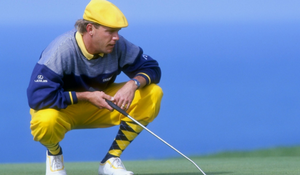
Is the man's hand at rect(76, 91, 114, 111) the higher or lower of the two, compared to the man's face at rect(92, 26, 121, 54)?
lower

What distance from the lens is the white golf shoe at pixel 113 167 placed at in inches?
99.2

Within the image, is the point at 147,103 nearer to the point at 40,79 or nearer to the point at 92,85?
the point at 92,85

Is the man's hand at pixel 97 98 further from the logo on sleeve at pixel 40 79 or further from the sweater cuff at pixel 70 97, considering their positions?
the logo on sleeve at pixel 40 79

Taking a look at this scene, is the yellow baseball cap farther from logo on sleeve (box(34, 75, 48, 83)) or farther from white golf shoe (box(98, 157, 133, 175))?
white golf shoe (box(98, 157, 133, 175))

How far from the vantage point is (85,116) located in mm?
2678

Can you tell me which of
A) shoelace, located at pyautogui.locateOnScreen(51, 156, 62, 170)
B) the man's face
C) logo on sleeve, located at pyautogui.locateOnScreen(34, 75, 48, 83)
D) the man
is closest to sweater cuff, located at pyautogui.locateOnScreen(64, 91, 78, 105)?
the man

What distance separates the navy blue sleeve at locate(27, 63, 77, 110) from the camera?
2326 millimetres

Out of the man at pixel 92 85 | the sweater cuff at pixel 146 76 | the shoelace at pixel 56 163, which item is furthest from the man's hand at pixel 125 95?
the shoelace at pixel 56 163

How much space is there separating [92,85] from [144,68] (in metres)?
0.32

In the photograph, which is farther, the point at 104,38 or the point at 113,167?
the point at 113,167

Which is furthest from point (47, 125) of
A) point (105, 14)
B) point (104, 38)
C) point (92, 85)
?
point (105, 14)

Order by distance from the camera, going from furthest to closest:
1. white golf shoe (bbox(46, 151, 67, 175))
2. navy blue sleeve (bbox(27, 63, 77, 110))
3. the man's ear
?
1. white golf shoe (bbox(46, 151, 67, 175))
2. the man's ear
3. navy blue sleeve (bbox(27, 63, 77, 110))

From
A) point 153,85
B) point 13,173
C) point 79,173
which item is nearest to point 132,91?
point 153,85

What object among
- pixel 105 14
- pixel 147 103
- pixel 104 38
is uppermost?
pixel 105 14
